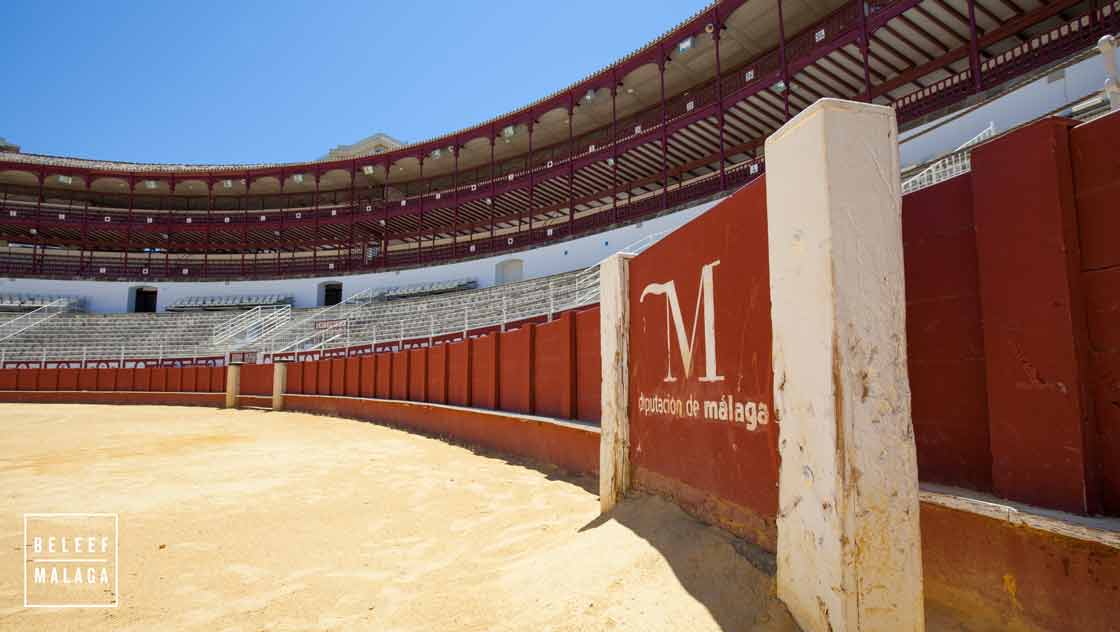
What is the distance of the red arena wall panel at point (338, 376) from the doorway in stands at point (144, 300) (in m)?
27.2

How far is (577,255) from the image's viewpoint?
27.1 meters

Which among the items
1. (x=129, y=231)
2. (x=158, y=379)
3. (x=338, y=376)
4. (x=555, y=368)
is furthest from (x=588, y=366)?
(x=129, y=231)

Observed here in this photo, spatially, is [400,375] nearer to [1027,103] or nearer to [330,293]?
[1027,103]

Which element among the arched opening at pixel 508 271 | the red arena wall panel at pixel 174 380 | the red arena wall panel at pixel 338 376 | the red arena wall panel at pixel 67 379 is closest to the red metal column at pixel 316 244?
the arched opening at pixel 508 271

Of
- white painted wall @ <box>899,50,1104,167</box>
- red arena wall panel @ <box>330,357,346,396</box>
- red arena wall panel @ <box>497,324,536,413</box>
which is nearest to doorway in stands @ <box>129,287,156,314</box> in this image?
red arena wall panel @ <box>330,357,346,396</box>

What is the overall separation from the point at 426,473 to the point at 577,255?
67.4ft

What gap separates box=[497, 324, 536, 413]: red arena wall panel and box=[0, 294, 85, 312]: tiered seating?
125ft

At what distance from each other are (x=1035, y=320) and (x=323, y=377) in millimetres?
20032

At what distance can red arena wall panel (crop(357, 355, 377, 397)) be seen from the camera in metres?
16.6

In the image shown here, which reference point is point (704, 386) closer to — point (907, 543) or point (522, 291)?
point (907, 543)

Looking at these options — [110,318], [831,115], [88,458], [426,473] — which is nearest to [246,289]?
[110,318]

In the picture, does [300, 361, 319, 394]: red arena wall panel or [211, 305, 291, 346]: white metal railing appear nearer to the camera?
[300, 361, 319, 394]: red arena wall panel

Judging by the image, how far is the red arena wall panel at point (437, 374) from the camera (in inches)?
482

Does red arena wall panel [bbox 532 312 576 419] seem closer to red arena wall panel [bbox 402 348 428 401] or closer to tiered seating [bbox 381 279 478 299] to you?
red arena wall panel [bbox 402 348 428 401]
